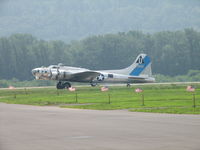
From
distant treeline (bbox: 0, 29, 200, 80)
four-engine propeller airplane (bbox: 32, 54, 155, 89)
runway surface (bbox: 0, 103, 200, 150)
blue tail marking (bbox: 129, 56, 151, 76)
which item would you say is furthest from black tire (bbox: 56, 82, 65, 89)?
distant treeline (bbox: 0, 29, 200, 80)

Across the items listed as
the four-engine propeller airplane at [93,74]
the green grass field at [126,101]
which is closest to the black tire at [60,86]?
the four-engine propeller airplane at [93,74]

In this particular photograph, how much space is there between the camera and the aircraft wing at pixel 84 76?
68.4 m

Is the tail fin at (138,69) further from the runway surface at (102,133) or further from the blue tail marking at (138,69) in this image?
the runway surface at (102,133)

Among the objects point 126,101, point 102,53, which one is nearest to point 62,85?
point 126,101

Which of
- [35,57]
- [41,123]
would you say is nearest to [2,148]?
[41,123]

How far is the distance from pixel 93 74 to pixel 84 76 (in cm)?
176

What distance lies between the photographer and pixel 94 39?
16000 cm

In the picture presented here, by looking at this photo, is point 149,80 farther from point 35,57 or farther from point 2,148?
point 35,57

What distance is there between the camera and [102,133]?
18.0m

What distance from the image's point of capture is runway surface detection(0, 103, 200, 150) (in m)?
14.9

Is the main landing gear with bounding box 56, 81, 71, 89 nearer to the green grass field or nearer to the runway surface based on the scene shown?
the green grass field

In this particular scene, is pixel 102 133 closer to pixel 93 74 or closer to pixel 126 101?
pixel 126 101

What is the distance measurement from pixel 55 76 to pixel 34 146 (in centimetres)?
5137

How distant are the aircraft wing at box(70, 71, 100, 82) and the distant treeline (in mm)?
66034
